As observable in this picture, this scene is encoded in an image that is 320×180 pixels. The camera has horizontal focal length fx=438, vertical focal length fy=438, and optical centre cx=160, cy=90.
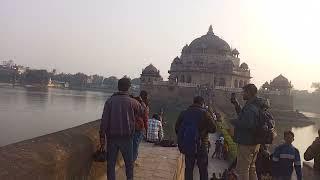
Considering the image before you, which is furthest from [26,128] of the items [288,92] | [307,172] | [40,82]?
[40,82]

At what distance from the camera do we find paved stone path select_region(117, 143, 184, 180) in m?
5.72

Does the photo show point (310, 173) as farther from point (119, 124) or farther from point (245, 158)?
point (119, 124)

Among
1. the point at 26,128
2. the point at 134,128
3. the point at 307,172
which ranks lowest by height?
the point at 26,128

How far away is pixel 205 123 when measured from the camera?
5.14 meters

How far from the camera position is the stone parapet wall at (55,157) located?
3.28m

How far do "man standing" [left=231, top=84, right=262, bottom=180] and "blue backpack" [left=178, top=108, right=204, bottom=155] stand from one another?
44 cm

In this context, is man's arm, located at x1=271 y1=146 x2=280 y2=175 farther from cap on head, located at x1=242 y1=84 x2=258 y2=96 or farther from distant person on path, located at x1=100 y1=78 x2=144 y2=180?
distant person on path, located at x1=100 y1=78 x2=144 y2=180

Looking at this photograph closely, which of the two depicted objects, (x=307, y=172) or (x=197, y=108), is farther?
(x=307, y=172)

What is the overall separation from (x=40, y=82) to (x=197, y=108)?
4573 inches

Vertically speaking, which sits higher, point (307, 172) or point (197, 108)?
point (197, 108)

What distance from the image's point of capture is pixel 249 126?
190 inches

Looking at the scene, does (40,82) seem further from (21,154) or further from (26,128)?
(21,154)

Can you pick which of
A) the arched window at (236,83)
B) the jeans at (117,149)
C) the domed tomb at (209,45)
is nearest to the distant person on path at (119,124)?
the jeans at (117,149)

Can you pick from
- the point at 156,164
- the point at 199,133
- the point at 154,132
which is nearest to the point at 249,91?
the point at 199,133
